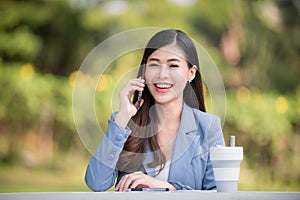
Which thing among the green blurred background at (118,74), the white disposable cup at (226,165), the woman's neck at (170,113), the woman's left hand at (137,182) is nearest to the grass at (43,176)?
the green blurred background at (118,74)

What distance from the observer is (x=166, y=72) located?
5.44 feet

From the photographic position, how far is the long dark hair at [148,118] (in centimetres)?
A: 167

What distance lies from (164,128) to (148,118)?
0.18ft

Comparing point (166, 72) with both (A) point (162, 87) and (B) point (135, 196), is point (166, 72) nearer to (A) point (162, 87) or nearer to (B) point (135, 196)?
(A) point (162, 87)

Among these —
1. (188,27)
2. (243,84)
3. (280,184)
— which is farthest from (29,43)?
(280,184)

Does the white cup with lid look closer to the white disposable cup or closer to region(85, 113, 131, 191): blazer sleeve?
the white disposable cup

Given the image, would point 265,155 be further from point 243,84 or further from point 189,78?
point 189,78

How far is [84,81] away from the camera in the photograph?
170cm

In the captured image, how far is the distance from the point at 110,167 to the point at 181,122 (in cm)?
24

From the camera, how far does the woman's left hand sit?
1.56 m

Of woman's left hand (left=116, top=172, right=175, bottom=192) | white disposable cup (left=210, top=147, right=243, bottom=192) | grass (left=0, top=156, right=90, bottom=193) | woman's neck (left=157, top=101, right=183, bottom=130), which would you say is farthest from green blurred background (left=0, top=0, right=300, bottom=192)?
white disposable cup (left=210, top=147, right=243, bottom=192)

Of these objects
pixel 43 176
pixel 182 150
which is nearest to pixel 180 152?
pixel 182 150

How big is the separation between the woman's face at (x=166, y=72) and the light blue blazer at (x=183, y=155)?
0.09 meters

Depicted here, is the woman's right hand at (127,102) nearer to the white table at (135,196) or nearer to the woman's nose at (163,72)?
the woman's nose at (163,72)
